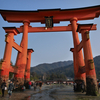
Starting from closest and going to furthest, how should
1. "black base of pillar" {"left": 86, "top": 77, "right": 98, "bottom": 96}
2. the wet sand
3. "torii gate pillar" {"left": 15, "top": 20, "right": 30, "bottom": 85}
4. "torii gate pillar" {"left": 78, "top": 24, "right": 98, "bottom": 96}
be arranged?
the wet sand, "black base of pillar" {"left": 86, "top": 77, "right": 98, "bottom": 96}, "torii gate pillar" {"left": 78, "top": 24, "right": 98, "bottom": 96}, "torii gate pillar" {"left": 15, "top": 20, "right": 30, "bottom": 85}

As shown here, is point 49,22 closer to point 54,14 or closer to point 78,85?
point 54,14

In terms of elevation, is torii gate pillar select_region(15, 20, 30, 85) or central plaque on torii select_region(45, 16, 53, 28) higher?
central plaque on torii select_region(45, 16, 53, 28)

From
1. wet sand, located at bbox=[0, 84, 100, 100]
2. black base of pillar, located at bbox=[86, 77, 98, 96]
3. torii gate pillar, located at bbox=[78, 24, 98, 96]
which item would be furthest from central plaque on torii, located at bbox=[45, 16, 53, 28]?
wet sand, located at bbox=[0, 84, 100, 100]

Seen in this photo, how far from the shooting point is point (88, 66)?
977 centimetres

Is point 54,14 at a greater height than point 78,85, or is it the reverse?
point 54,14

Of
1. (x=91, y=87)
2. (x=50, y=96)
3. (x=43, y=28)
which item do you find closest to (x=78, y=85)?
(x=91, y=87)

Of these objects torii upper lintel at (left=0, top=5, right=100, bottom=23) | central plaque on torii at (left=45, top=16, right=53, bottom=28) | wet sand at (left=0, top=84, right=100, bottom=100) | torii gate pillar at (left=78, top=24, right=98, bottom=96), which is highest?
torii upper lintel at (left=0, top=5, right=100, bottom=23)

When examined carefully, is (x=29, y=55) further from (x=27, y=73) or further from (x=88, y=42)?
(x=88, y=42)

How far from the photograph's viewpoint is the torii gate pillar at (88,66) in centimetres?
912

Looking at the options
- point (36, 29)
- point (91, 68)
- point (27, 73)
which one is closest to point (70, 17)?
point (36, 29)

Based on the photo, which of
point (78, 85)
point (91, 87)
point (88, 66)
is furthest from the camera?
point (78, 85)

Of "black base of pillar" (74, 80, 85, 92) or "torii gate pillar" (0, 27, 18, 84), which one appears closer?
"torii gate pillar" (0, 27, 18, 84)

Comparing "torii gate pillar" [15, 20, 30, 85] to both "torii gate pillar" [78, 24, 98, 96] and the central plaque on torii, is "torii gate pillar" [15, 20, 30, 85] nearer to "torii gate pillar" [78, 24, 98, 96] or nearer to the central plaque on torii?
the central plaque on torii

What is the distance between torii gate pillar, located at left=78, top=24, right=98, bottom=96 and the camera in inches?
359
